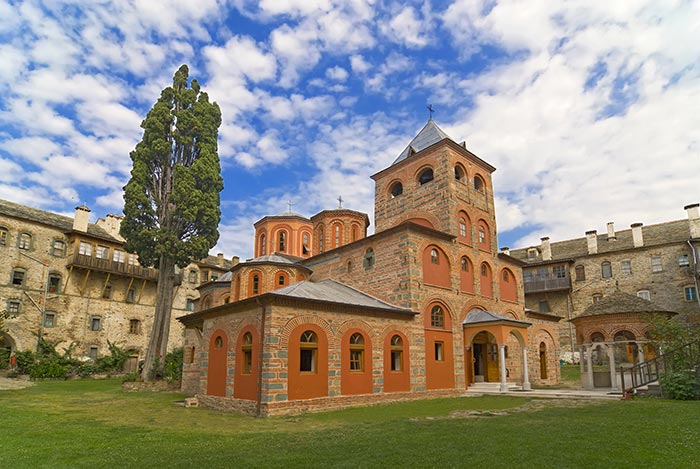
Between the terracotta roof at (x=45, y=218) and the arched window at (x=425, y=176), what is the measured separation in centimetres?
2358

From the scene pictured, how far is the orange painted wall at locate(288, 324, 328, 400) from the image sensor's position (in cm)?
1356

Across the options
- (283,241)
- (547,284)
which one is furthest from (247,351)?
(547,284)

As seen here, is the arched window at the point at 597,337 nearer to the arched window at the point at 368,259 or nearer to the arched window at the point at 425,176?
the arched window at the point at 425,176

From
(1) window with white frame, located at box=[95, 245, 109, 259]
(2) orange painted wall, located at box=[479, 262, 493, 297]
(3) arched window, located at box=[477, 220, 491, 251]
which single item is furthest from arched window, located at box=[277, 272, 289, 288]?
(1) window with white frame, located at box=[95, 245, 109, 259]

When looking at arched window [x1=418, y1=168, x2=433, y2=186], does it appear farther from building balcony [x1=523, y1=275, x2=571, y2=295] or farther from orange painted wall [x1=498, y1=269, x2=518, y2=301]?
building balcony [x1=523, y1=275, x2=571, y2=295]

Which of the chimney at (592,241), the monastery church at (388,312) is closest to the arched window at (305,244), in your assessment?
the monastery church at (388,312)

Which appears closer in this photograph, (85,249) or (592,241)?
(85,249)

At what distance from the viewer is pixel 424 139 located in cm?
2294

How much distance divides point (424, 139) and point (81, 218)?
24.9 metres

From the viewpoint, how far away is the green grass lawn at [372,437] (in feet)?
22.0

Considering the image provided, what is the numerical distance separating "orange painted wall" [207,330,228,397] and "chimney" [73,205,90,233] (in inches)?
811

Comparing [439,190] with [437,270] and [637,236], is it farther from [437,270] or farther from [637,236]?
[637,236]

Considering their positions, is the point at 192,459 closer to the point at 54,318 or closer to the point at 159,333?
the point at 159,333

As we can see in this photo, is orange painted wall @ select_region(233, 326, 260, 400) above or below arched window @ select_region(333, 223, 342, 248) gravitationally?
below
